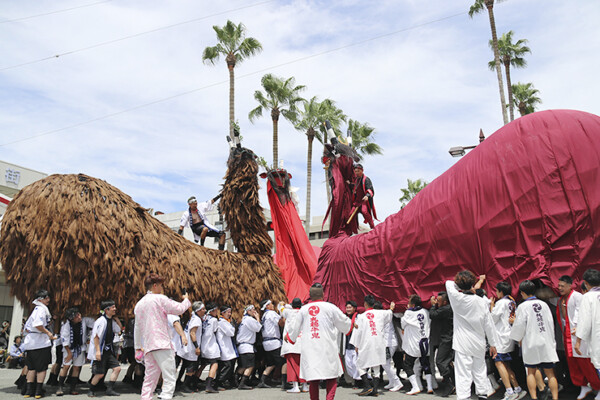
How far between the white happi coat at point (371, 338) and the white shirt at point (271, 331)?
149 centimetres

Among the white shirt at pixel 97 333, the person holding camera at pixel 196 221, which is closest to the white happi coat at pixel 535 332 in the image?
the white shirt at pixel 97 333

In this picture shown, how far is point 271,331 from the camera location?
9.09m

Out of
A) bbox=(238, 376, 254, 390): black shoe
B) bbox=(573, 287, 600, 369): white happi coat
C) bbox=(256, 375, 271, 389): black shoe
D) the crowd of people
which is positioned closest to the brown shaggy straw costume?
the crowd of people

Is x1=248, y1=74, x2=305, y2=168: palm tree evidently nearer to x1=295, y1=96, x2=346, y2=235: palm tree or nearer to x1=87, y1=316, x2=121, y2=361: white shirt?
x1=295, y1=96, x2=346, y2=235: palm tree

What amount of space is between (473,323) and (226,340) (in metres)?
4.40

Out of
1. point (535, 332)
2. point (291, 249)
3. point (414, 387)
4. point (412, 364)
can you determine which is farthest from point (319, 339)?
point (291, 249)

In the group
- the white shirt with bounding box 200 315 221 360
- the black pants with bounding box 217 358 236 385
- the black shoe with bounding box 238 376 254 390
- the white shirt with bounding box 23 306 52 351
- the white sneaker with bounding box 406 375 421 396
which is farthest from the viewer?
the black shoe with bounding box 238 376 254 390

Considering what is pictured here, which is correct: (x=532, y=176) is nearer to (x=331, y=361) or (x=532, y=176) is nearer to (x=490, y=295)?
(x=490, y=295)

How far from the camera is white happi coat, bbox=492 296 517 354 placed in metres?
6.85

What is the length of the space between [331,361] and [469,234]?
10.8 feet

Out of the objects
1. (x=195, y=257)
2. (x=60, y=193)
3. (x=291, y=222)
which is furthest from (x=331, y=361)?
(x=291, y=222)

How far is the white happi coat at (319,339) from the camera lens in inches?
229

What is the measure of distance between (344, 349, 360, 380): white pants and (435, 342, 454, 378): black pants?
164 cm

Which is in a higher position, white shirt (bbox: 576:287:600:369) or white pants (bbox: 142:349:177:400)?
white shirt (bbox: 576:287:600:369)
